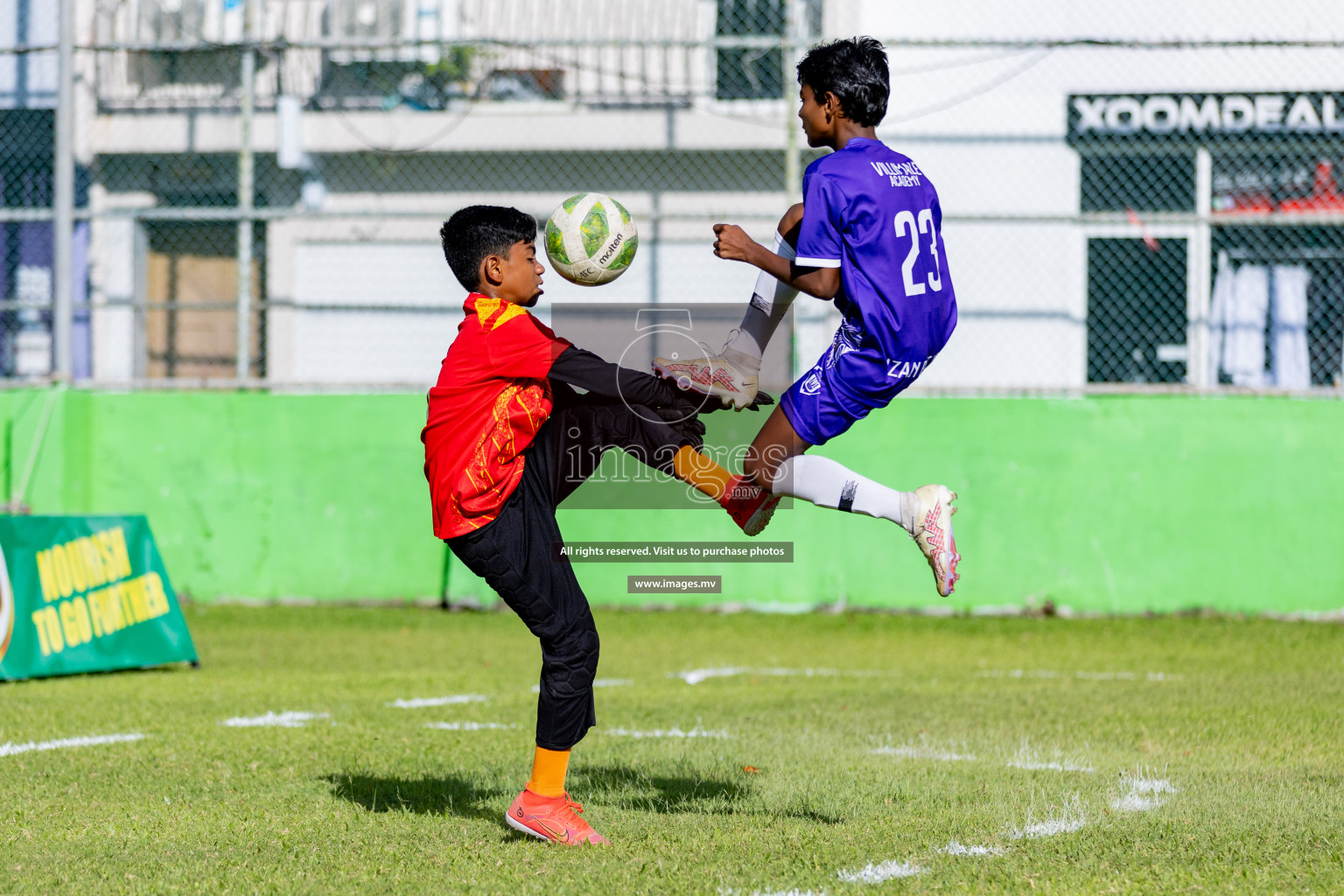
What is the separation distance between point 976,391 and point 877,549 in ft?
5.12

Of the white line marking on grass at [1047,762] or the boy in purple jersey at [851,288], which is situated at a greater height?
the boy in purple jersey at [851,288]

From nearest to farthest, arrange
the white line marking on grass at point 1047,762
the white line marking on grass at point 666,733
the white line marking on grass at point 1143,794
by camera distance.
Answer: the white line marking on grass at point 1143,794 < the white line marking on grass at point 1047,762 < the white line marking on grass at point 666,733

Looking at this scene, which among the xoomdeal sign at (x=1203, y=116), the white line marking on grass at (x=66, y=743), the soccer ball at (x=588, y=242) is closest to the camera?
the soccer ball at (x=588, y=242)

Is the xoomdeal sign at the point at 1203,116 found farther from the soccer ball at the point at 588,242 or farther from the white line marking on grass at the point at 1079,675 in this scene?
the soccer ball at the point at 588,242

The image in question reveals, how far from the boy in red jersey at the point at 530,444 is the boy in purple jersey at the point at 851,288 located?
0.21 meters

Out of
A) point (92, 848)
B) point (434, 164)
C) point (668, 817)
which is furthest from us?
point (434, 164)

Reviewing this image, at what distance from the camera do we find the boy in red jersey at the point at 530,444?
15.0 feet

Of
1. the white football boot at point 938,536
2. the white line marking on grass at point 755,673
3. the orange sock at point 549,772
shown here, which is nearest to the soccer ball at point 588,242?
the white football boot at point 938,536

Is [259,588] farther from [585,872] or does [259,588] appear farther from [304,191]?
[585,872]

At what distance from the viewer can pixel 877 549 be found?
12.0 metres

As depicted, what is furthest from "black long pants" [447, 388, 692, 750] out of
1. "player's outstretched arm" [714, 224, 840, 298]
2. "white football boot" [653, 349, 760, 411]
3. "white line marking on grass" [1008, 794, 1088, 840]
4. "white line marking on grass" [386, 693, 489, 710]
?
"white line marking on grass" [386, 693, 489, 710]

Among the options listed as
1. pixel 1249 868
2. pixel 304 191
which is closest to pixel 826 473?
pixel 1249 868

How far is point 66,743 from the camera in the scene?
21.6ft

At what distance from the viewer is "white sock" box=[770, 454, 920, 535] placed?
4.78m
